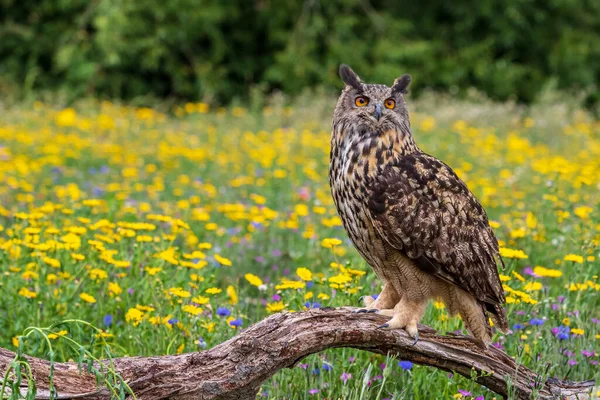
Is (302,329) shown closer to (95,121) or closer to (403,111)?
(403,111)

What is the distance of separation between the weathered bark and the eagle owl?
4.5 inches

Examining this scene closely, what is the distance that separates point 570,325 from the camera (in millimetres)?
3840

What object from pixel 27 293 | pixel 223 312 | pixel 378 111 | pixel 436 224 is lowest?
pixel 27 293

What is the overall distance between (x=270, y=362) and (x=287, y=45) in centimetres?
1235

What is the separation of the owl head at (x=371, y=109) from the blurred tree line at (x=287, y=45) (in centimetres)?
1027

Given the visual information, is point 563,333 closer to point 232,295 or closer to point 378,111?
point 378,111

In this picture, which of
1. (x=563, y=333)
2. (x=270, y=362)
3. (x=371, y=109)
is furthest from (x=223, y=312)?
(x=563, y=333)

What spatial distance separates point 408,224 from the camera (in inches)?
131

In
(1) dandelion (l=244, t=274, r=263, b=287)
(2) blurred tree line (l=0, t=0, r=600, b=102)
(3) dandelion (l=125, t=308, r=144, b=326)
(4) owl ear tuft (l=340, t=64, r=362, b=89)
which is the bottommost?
(3) dandelion (l=125, t=308, r=144, b=326)

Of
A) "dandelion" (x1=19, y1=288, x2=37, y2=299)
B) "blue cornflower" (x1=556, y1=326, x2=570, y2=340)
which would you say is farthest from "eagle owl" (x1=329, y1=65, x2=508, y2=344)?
"dandelion" (x1=19, y1=288, x2=37, y2=299)

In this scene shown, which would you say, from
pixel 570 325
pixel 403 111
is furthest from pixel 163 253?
pixel 570 325

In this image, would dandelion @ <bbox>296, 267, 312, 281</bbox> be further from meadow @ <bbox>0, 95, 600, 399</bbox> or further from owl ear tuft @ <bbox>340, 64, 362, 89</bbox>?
owl ear tuft @ <bbox>340, 64, 362, 89</bbox>

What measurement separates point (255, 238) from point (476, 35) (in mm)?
11149

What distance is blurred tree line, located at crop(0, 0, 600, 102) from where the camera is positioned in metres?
14.1
